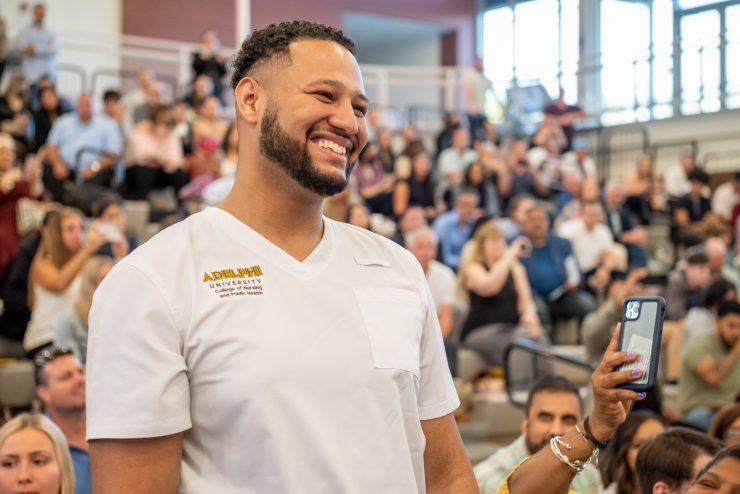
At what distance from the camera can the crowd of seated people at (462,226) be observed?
6082 mm

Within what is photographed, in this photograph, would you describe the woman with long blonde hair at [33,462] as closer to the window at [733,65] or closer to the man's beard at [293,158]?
the man's beard at [293,158]

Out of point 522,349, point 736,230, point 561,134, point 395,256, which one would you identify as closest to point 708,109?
point 561,134

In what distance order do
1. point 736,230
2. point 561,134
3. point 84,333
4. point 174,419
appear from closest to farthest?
point 174,419, point 84,333, point 736,230, point 561,134

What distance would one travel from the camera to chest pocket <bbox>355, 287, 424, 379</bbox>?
1.61m

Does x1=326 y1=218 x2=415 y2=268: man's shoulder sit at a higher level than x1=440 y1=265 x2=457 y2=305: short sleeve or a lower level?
higher

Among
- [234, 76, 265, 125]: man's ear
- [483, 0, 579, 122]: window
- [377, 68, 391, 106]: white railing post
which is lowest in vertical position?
[234, 76, 265, 125]: man's ear

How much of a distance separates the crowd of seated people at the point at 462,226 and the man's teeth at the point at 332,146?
207 cm

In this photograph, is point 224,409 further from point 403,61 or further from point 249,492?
point 403,61

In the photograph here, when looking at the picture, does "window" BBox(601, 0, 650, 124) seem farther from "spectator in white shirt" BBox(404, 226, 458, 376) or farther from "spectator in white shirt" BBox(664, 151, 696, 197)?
"spectator in white shirt" BBox(404, 226, 458, 376)

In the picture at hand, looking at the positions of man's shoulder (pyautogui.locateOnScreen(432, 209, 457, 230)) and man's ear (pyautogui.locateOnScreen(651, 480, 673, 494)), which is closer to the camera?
man's ear (pyautogui.locateOnScreen(651, 480, 673, 494))

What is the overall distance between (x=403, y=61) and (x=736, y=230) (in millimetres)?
11005

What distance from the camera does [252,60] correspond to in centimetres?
171

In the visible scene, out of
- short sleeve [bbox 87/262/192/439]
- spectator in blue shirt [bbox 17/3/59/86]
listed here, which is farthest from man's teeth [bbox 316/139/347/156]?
spectator in blue shirt [bbox 17/3/59/86]

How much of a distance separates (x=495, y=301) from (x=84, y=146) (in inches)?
174
